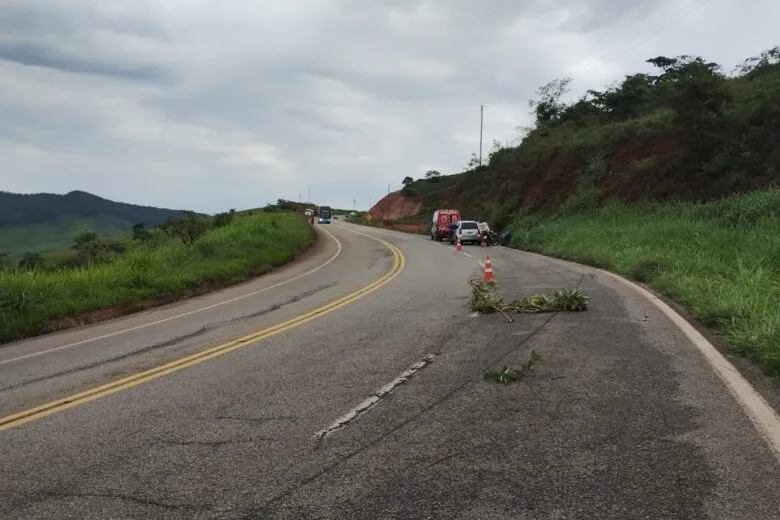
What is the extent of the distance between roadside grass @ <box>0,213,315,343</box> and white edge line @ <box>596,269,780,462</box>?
1116 centimetres

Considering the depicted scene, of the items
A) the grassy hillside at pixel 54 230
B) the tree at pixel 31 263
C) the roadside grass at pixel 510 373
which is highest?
the tree at pixel 31 263

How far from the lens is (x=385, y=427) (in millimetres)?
5102

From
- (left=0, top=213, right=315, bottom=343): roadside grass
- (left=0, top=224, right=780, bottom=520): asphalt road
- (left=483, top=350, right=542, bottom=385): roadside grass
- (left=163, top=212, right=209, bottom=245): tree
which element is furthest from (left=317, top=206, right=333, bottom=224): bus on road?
(left=483, top=350, right=542, bottom=385): roadside grass

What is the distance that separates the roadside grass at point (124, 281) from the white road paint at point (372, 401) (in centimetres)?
837

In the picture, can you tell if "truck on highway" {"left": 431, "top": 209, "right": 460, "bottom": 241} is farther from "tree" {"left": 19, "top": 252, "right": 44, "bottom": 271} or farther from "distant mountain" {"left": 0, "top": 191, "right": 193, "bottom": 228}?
"distant mountain" {"left": 0, "top": 191, "right": 193, "bottom": 228}

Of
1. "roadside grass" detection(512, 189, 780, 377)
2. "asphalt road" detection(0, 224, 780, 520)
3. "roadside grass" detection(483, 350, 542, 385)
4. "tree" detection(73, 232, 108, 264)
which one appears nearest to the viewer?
"asphalt road" detection(0, 224, 780, 520)

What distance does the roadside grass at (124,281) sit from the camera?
12.6m

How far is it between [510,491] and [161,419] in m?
3.12

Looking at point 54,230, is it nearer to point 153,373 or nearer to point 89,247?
point 89,247

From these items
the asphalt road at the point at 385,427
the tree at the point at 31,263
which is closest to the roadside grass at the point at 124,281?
the tree at the point at 31,263

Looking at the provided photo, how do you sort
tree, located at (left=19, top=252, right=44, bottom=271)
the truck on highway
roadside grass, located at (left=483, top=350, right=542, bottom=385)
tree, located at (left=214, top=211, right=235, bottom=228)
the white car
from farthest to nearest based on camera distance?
1. the truck on highway
2. tree, located at (left=214, top=211, right=235, bottom=228)
3. the white car
4. tree, located at (left=19, top=252, right=44, bottom=271)
5. roadside grass, located at (left=483, top=350, right=542, bottom=385)

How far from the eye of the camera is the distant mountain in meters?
102

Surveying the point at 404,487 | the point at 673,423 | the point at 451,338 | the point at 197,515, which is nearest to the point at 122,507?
the point at 197,515

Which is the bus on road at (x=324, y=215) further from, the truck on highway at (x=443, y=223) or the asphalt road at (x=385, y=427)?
the asphalt road at (x=385, y=427)
